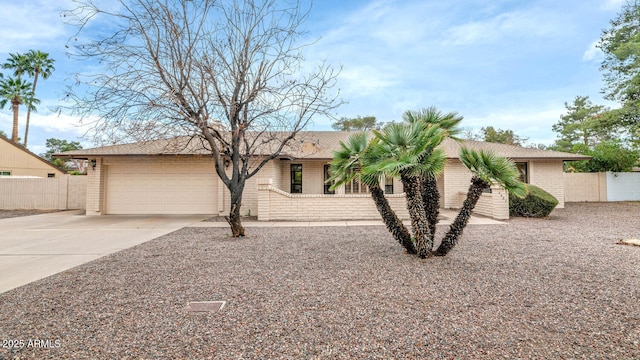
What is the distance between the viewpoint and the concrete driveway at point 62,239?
5523mm

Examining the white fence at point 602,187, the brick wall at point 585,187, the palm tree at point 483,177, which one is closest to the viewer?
the palm tree at point 483,177

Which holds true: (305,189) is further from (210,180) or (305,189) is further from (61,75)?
(61,75)

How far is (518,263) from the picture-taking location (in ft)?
18.3

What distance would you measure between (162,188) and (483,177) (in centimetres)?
1349

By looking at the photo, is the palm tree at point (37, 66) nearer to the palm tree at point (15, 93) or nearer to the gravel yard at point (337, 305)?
the palm tree at point (15, 93)

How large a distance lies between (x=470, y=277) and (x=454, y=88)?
49.1 feet

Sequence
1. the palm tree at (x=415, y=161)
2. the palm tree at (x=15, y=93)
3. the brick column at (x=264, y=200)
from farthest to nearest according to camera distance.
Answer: the palm tree at (x=15, y=93) → the brick column at (x=264, y=200) → the palm tree at (x=415, y=161)

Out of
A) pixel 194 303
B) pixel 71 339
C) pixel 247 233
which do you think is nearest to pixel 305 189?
pixel 247 233

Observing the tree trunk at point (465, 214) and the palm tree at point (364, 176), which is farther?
the palm tree at point (364, 176)

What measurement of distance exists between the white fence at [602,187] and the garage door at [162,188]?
21164 mm

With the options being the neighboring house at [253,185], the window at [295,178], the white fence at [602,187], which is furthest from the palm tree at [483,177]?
the white fence at [602,187]

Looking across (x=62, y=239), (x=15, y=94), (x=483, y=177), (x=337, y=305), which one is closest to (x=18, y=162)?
(x=15, y=94)

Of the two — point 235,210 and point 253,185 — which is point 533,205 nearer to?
point 235,210

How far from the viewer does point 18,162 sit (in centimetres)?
2352
